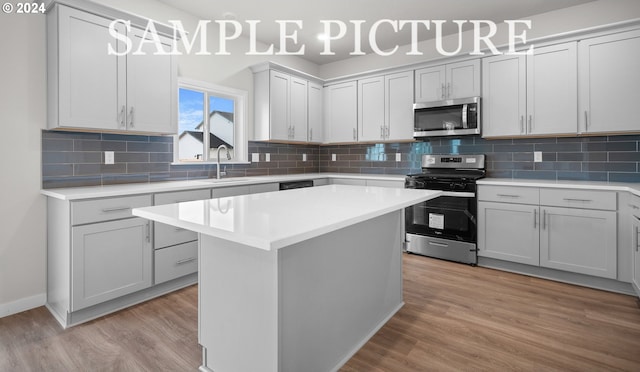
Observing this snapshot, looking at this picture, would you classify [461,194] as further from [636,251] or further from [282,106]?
[282,106]

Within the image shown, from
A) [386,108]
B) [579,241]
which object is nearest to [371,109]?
[386,108]

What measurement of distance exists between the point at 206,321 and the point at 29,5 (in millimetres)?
2665

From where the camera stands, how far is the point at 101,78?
261cm

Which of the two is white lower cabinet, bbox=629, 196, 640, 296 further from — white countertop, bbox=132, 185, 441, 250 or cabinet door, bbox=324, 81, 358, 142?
cabinet door, bbox=324, 81, 358, 142

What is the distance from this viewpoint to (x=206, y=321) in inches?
68.6

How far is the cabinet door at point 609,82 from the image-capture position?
2977mm

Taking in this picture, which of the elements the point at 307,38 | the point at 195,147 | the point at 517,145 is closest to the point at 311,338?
the point at 195,147

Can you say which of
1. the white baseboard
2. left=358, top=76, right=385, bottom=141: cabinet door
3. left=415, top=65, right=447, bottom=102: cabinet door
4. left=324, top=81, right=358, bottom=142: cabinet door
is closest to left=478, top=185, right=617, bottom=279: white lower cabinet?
left=415, top=65, right=447, bottom=102: cabinet door

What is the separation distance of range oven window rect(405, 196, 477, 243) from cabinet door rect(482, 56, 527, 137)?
84 centimetres

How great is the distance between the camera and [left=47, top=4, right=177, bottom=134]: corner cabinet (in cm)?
244

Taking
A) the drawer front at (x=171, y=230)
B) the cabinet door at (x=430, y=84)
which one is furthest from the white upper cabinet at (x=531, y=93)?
the drawer front at (x=171, y=230)

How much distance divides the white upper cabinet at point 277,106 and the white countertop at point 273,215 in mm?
2293

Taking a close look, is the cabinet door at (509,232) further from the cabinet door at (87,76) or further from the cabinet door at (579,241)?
the cabinet door at (87,76)

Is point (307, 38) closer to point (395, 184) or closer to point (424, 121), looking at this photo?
point (424, 121)
